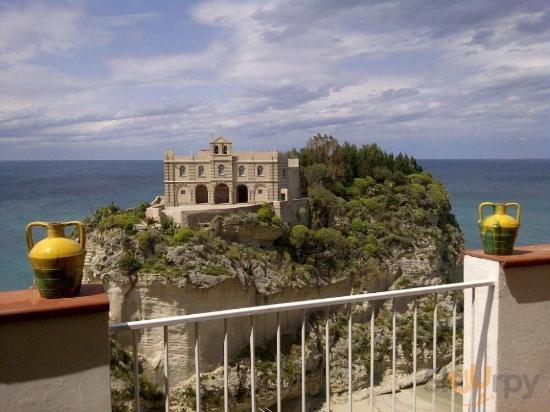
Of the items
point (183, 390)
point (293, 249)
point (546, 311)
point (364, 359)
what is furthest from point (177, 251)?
point (546, 311)

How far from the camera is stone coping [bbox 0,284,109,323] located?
8.02 feet

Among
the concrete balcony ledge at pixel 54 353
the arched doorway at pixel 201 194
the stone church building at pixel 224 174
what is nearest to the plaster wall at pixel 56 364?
the concrete balcony ledge at pixel 54 353

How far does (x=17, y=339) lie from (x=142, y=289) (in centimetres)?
1759

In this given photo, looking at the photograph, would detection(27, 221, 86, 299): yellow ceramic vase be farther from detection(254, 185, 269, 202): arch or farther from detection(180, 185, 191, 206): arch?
detection(180, 185, 191, 206): arch

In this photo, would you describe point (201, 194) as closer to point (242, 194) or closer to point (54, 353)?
point (242, 194)

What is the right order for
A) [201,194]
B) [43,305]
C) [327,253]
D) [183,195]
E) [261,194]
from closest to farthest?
1. [43,305]
2. [327,253]
3. [261,194]
4. [183,195]
5. [201,194]

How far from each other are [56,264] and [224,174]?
25017 mm

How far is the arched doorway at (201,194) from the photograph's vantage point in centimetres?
2791

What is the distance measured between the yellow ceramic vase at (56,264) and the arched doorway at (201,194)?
25.4 metres

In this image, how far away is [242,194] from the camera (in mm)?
28109

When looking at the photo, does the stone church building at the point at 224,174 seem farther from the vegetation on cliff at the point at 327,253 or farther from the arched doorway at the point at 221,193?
the vegetation on cliff at the point at 327,253

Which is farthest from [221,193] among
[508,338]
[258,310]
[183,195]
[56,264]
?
[56,264]

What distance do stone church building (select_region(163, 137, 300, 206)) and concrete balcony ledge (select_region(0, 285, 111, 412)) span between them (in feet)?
80.6

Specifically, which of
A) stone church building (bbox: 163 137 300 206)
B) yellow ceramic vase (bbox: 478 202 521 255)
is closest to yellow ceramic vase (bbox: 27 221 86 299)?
yellow ceramic vase (bbox: 478 202 521 255)
